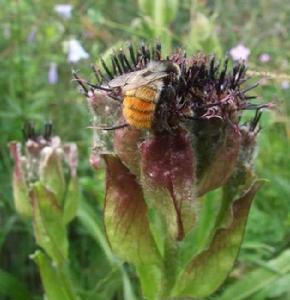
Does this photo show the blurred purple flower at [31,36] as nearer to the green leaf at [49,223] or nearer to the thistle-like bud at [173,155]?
the green leaf at [49,223]

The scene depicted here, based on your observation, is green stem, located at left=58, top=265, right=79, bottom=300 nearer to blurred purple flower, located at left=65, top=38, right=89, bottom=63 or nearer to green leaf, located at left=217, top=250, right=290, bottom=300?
green leaf, located at left=217, top=250, right=290, bottom=300

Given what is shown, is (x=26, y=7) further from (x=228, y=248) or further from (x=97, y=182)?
(x=228, y=248)

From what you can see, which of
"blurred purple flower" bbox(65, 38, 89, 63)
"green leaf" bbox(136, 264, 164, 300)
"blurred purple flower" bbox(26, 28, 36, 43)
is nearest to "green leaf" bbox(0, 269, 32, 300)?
"green leaf" bbox(136, 264, 164, 300)

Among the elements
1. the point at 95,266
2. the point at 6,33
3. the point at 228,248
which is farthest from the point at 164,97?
the point at 6,33

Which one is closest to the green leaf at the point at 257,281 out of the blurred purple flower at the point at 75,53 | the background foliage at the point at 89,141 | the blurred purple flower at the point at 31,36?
the background foliage at the point at 89,141

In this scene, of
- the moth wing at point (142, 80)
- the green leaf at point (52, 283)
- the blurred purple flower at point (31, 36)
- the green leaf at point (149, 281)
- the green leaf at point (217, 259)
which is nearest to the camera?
the moth wing at point (142, 80)
